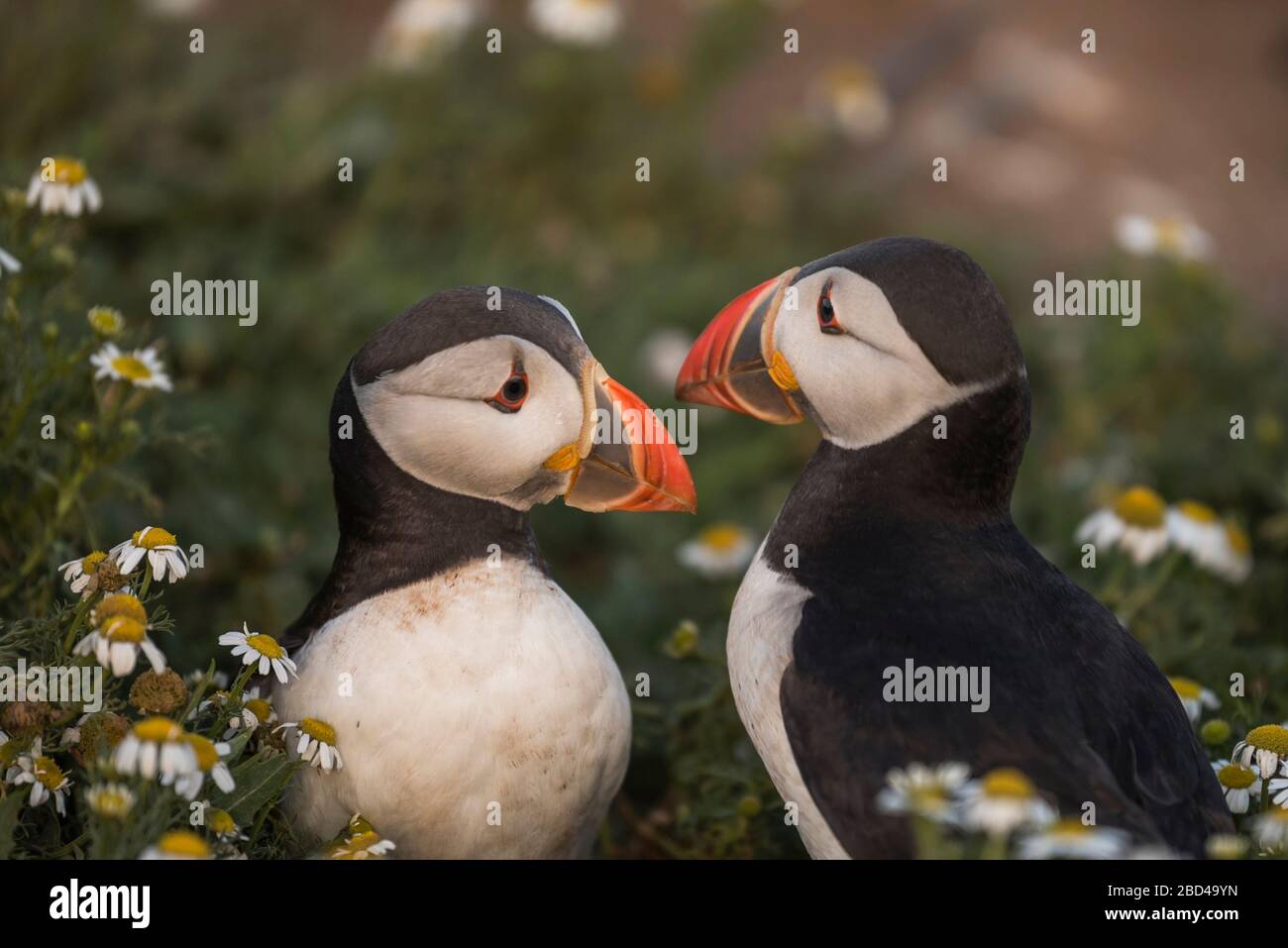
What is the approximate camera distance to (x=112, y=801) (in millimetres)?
3055

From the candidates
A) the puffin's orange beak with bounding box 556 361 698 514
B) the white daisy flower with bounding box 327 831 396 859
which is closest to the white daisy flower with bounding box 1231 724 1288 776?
the puffin's orange beak with bounding box 556 361 698 514

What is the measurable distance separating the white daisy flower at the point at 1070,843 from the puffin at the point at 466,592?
1.33 m

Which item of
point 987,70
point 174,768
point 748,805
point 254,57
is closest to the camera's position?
point 174,768

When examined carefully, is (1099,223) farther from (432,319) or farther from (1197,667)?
(432,319)

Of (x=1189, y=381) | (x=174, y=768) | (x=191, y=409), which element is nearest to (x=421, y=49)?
(x=191, y=409)

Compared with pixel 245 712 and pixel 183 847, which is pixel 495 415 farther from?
pixel 183 847

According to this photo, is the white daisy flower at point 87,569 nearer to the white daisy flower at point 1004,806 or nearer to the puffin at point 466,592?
the puffin at point 466,592

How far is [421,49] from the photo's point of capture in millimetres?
8094

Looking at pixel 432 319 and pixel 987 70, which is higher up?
pixel 987 70

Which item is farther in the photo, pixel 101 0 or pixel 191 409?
pixel 101 0

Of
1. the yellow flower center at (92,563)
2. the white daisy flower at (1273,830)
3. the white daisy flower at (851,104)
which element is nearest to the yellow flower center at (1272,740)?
the white daisy flower at (1273,830)

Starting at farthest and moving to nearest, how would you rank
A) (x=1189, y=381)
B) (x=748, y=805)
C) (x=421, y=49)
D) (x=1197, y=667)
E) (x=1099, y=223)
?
(x=1099, y=223)
(x=421, y=49)
(x=1189, y=381)
(x=1197, y=667)
(x=748, y=805)

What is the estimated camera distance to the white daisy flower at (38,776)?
346 cm

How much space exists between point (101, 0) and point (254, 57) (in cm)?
100
